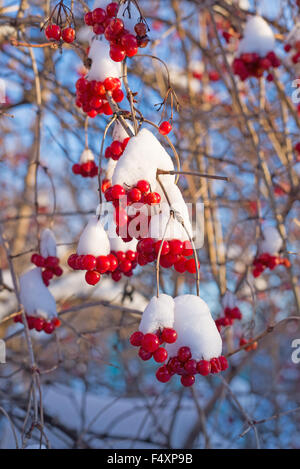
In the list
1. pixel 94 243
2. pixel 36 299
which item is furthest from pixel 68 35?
pixel 36 299

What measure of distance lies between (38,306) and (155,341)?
80cm

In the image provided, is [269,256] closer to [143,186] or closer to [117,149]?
[117,149]

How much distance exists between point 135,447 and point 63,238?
392 centimetres

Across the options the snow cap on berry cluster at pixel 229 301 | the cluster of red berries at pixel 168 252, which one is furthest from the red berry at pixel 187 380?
the snow cap on berry cluster at pixel 229 301

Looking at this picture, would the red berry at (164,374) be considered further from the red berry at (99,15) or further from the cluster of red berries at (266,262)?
the cluster of red berries at (266,262)

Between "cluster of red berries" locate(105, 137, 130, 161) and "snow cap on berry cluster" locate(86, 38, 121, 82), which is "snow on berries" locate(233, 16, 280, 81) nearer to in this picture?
"snow cap on berry cluster" locate(86, 38, 121, 82)

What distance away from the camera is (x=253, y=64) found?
2.08 meters

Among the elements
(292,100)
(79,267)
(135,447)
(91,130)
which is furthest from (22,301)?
(292,100)

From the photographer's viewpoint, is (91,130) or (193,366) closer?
(193,366)

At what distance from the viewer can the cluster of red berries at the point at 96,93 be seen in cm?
133

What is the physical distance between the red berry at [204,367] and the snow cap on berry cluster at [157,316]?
0.37ft

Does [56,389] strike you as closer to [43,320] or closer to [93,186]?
[43,320]

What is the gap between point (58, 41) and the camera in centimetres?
144

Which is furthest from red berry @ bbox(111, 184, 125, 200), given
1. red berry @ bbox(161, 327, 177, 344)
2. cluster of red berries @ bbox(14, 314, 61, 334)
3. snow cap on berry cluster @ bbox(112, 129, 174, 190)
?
cluster of red berries @ bbox(14, 314, 61, 334)
